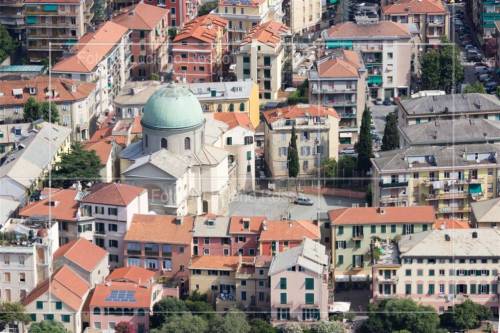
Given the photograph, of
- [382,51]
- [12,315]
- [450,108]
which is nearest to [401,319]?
[12,315]

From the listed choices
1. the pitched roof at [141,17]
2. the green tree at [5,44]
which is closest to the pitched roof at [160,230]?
the pitched roof at [141,17]

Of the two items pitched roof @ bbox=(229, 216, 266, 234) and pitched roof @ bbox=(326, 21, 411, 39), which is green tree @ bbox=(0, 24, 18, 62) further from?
pitched roof @ bbox=(229, 216, 266, 234)

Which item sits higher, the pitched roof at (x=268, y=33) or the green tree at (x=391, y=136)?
the pitched roof at (x=268, y=33)

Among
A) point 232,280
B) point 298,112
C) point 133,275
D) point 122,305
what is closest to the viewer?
point 122,305

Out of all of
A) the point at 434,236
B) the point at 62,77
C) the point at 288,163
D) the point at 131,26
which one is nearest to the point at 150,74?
the point at 131,26

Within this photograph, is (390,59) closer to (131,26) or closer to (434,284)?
(131,26)

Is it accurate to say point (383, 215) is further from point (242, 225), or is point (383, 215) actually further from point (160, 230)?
point (160, 230)

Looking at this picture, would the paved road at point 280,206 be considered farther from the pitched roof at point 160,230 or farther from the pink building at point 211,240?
the pitched roof at point 160,230
